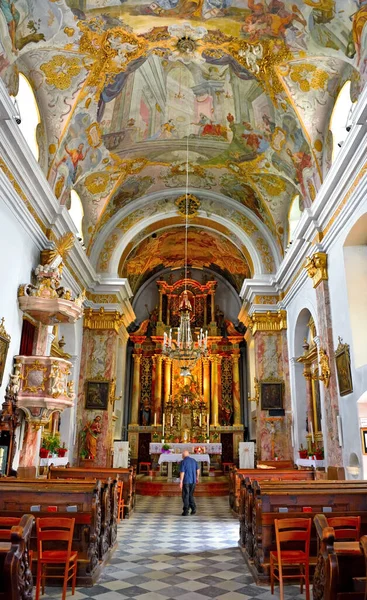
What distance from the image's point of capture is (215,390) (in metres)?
20.1

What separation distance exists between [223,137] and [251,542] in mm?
9572

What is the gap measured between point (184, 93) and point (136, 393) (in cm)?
1277

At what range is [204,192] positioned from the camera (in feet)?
49.4

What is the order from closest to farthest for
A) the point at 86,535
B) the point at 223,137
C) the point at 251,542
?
the point at 86,535 < the point at 251,542 < the point at 223,137

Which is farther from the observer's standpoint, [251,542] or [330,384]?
[330,384]

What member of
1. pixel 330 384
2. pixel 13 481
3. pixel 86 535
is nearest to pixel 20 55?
pixel 13 481

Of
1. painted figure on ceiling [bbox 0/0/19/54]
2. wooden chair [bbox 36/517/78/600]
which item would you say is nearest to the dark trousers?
wooden chair [bbox 36/517/78/600]

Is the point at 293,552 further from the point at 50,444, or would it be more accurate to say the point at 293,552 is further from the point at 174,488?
the point at 174,488

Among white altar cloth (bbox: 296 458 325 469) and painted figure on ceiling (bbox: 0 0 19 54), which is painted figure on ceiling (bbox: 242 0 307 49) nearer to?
painted figure on ceiling (bbox: 0 0 19 54)

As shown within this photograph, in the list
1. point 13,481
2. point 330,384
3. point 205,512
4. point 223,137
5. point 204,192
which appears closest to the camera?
point 13,481

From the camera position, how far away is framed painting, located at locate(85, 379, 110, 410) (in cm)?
1377

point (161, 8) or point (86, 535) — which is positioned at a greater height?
point (161, 8)

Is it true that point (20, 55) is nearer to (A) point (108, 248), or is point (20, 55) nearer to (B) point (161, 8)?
(B) point (161, 8)

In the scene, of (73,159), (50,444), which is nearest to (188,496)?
(50,444)
